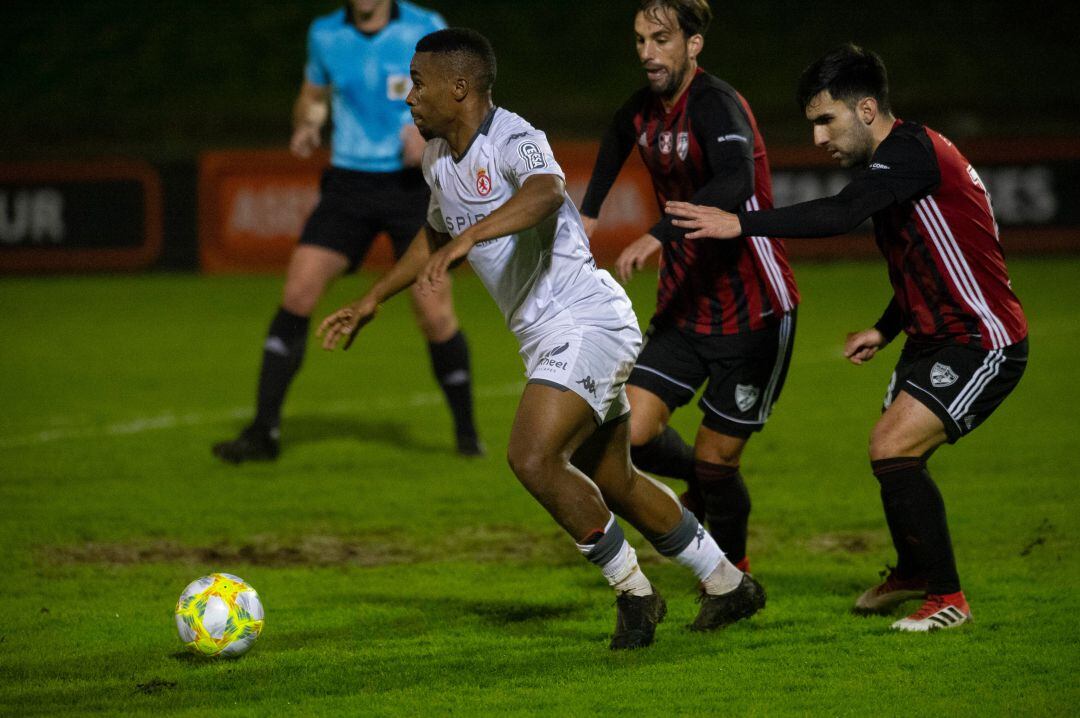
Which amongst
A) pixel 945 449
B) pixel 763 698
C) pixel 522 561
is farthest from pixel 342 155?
pixel 763 698

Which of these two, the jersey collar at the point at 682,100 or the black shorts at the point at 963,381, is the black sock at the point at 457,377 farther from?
the black shorts at the point at 963,381

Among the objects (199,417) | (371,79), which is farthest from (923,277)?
(199,417)

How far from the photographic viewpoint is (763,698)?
159 inches

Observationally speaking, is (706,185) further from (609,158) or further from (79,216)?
(79,216)

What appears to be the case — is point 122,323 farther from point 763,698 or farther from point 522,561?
point 763,698

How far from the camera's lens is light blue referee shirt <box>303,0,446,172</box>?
789 cm

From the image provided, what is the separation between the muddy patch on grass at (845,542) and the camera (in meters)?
5.95

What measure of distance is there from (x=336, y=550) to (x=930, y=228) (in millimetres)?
2801

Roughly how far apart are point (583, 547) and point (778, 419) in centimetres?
477

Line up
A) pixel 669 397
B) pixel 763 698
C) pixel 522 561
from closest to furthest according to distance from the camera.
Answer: pixel 763 698 < pixel 669 397 < pixel 522 561

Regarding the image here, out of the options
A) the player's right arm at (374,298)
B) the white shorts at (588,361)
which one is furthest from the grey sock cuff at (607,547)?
the player's right arm at (374,298)

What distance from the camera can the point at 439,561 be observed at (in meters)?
5.89

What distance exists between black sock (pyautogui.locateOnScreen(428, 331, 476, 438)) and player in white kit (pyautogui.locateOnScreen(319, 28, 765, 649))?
131 inches

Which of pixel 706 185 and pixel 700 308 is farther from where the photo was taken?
pixel 700 308
